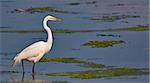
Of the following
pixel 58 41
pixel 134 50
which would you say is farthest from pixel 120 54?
pixel 58 41

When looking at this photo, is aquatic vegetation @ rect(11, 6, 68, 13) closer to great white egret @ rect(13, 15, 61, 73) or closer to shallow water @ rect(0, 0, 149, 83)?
shallow water @ rect(0, 0, 149, 83)

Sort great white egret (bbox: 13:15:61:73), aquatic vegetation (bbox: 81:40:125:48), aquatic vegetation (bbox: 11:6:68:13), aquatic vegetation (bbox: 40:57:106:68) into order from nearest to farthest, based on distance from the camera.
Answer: great white egret (bbox: 13:15:61:73), aquatic vegetation (bbox: 40:57:106:68), aquatic vegetation (bbox: 81:40:125:48), aquatic vegetation (bbox: 11:6:68:13)

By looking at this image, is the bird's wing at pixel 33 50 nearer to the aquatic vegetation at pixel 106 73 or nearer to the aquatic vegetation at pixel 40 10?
the aquatic vegetation at pixel 106 73

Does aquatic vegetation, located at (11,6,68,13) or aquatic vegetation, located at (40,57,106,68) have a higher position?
aquatic vegetation, located at (40,57,106,68)

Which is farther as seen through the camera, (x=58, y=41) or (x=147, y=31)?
(x=147, y=31)

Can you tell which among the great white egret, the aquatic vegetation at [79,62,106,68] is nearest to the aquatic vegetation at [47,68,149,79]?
the aquatic vegetation at [79,62,106,68]

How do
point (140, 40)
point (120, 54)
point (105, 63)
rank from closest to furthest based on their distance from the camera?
point (105, 63), point (120, 54), point (140, 40)

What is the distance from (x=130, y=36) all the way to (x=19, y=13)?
44.7ft

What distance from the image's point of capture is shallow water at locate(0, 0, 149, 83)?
19.5 m


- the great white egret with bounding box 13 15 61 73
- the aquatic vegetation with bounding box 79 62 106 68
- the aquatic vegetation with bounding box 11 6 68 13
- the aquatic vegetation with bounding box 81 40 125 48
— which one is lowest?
the aquatic vegetation with bounding box 11 6 68 13

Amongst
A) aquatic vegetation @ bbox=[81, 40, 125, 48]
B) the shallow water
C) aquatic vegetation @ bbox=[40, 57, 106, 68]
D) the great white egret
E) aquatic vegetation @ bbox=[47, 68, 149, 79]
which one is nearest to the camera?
aquatic vegetation @ bbox=[47, 68, 149, 79]

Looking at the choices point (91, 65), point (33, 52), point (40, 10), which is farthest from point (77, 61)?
point (40, 10)

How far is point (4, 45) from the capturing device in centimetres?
2656

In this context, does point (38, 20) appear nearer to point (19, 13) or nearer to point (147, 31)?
point (19, 13)
